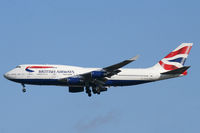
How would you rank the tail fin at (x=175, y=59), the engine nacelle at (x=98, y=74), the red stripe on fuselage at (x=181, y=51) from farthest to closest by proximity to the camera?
the red stripe on fuselage at (x=181, y=51)
the tail fin at (x=175, y=59)
the engine nacelle at (x=98, y=74)

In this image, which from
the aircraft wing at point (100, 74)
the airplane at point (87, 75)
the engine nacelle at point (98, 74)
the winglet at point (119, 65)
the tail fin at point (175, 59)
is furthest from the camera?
the tail fin at point (175, 59)

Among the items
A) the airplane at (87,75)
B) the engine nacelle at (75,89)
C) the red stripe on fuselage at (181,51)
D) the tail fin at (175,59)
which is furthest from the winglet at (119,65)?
the red stripe on fuselage at (181,51)

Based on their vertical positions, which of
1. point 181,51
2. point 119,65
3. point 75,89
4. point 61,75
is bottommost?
point 75,89

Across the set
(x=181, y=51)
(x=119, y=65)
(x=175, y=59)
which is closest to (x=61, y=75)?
(x=119, y=65)

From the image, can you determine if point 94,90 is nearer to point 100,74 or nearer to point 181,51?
point 100,74

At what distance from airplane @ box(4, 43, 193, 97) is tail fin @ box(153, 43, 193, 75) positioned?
1.18 ft

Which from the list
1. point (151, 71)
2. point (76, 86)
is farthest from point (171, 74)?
point (76, 86)

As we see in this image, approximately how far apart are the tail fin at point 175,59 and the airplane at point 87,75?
0.36 m

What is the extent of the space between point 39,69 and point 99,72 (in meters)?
9.56

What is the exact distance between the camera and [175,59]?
8000 centimetres

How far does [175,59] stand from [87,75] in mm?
16876

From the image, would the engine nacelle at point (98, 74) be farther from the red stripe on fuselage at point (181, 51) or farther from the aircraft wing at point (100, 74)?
the red stripe on fuselage at point (181, 51)

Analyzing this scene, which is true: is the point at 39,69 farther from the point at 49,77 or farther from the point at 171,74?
the point at 171,74

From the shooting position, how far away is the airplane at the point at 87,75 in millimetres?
71800
